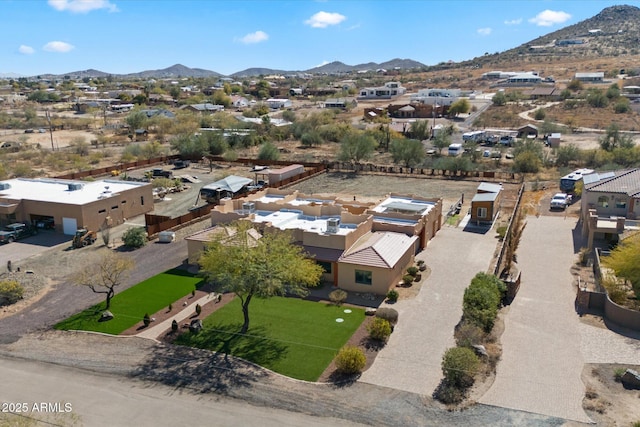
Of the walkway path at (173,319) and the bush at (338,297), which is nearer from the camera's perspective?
the walkway path at (173,319)

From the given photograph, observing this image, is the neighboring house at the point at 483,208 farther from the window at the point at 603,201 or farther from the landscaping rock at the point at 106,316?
the landscaping rock at the point at 106,316

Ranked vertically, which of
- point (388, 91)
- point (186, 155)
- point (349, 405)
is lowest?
point (349, 405)

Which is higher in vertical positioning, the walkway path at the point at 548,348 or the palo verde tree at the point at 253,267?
the palo verde tree at the point at 253,267

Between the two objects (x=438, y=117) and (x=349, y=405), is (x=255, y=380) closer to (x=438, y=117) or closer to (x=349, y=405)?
(x=349, y=405)

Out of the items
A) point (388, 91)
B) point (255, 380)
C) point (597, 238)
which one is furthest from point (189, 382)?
point (388, 91)

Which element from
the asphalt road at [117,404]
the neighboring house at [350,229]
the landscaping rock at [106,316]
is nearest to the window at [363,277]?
the neighboring house at [350,229]
